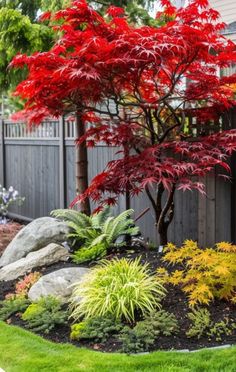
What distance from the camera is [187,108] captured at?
6.39 m

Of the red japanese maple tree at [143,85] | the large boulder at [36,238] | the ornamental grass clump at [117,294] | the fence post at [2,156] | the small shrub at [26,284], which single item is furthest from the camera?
the fence post at [2,156]

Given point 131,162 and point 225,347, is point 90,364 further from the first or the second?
point 131,162

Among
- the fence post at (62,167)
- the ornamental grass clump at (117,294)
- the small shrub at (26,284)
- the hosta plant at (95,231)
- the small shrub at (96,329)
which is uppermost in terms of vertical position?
the fence post at (62,167)

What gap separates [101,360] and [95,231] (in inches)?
116

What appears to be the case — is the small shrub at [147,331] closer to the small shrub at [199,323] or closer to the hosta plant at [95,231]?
the small shrub at [199,323]

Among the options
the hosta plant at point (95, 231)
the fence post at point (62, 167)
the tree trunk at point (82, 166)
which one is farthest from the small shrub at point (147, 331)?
the fence post at point (62, 167)

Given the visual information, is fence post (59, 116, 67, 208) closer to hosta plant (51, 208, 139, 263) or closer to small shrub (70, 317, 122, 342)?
hosta plant (51, 208, 139, 263)

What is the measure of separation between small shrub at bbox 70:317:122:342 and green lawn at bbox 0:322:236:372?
0.54 ft

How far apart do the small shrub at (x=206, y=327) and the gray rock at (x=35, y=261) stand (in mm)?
2270

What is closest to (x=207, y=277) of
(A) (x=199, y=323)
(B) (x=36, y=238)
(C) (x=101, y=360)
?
(A) (x=199, y=323)

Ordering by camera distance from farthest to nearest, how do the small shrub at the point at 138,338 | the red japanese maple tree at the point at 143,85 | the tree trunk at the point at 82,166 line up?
the tree trunk at the point at 82,166, the red japanese maple tree at the point at 143,85, the small shrub at the point at 138,338

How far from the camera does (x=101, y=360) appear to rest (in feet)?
12.4

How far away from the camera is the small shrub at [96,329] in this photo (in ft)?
13.7

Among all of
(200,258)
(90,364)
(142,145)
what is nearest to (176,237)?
(142,145)
